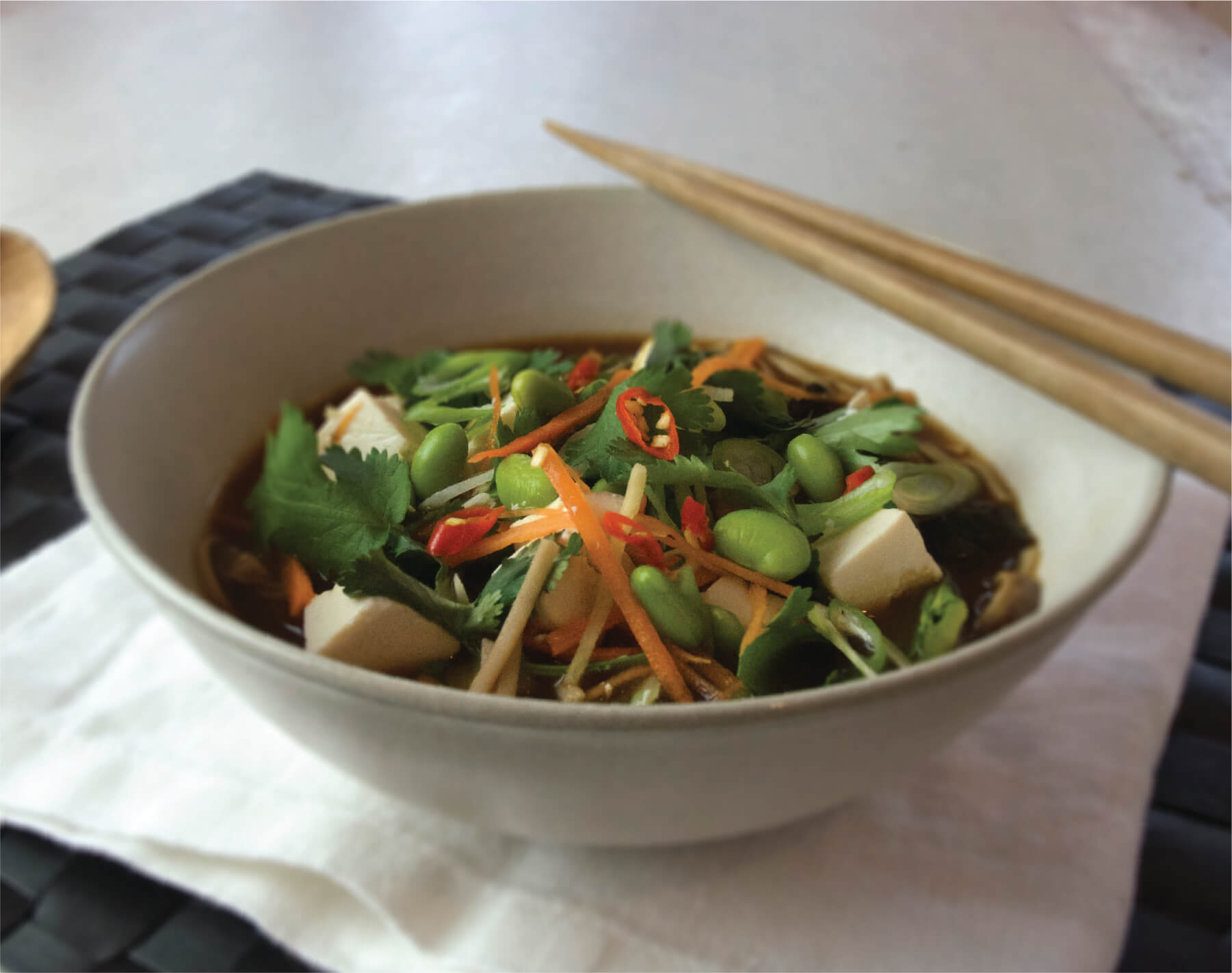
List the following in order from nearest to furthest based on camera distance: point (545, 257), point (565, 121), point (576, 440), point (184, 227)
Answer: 1. point (576, 440)
2. point (545, 257)
3. point (184, 227)
4. point (565, 121)

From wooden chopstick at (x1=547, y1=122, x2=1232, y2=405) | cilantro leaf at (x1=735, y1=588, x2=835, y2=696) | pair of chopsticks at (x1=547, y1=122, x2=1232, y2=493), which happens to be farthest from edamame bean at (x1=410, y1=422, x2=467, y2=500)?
wooden chopstick at (x1=547, y1=122, x2=1232, y2=405)


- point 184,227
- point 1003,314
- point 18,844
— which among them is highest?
point 1003,314

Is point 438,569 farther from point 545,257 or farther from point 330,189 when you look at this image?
point 330,189

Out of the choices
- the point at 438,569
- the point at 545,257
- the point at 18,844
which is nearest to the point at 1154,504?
the point at 438,569

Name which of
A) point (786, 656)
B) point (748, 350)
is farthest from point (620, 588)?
point (748, 350)

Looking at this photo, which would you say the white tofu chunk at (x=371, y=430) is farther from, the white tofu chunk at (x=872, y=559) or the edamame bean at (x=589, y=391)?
the white tofu chunk at (x=872, y=559)

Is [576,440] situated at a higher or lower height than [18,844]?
higher
